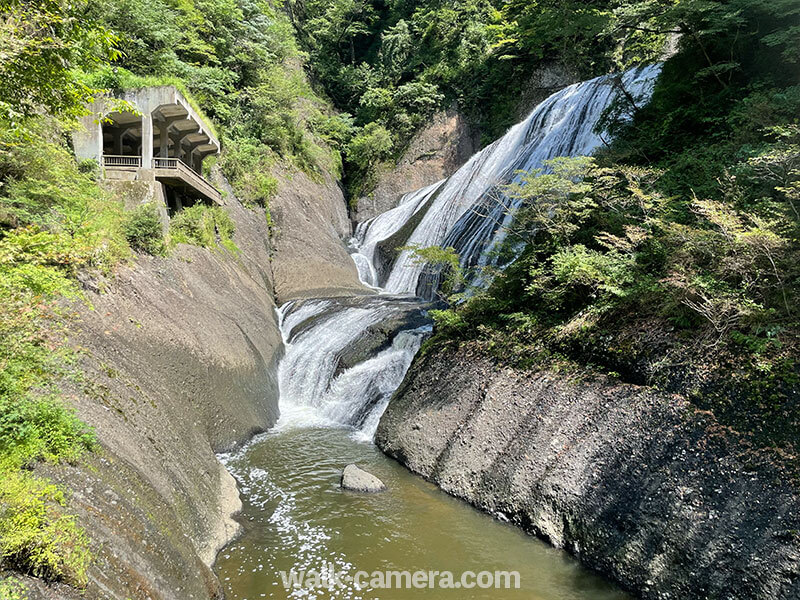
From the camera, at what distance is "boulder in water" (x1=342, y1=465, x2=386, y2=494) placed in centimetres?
822

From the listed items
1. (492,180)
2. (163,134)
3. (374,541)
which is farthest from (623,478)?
(163,134)

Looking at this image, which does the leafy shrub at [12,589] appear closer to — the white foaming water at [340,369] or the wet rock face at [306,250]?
the white foaming water at [340,369]

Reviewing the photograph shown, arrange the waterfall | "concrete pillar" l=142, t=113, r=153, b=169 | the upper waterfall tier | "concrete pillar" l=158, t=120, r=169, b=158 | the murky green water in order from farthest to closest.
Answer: the upper waterfall tier
"concrete pillar" l=158, t=120, r=169, b=158
"concrete pillar" l=142, t=113, r=153, b=169
the waterfall
the murky green water

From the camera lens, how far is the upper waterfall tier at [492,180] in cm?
1576

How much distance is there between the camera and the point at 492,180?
1869cm

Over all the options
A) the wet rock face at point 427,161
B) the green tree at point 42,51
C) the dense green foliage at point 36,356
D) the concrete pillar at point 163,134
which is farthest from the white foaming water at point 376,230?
the green tree at point 42,51

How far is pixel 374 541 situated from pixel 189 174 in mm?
12297

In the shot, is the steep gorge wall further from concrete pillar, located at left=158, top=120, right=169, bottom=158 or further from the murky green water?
concrete pillar, located at left=158, top=120, right=169, bottom=158

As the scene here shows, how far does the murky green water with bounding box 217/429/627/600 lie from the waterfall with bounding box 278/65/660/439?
10.3ft

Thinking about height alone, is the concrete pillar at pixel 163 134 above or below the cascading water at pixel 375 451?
above

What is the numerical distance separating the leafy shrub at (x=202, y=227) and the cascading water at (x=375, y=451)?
385 cm

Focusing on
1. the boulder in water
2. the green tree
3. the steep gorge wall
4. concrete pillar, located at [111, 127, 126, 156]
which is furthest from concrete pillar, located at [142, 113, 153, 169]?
the boulder in water

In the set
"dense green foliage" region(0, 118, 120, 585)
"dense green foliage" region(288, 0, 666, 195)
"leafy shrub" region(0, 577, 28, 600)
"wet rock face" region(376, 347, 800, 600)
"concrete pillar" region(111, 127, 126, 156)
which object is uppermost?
"dense green foliage" region(288, 0, 666, 195)

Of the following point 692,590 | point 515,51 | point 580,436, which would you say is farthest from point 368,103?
point 692,590
